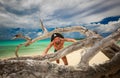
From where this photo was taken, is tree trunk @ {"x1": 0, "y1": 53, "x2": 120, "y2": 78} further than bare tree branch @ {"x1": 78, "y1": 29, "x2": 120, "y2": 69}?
No

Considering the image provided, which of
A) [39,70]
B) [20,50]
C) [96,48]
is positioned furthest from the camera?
[20,50]

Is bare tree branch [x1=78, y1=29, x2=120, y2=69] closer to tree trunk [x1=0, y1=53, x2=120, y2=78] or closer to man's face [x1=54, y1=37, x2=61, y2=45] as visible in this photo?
tree trunk [x1=0, y1=53, x2=120, y2=78]

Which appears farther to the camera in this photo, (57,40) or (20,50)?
(20,50)

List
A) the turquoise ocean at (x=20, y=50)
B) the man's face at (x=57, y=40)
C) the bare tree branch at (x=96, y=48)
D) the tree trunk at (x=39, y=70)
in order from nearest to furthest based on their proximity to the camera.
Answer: the tree trunk at (x=39, y=70), the bare tree branch at (x=96, y=48), the man's face at (x=57, y=40), the turquoise ocean at (x=20, y=50)

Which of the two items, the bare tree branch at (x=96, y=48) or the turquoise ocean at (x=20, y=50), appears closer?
the bare tree branch at (x=96, y=48)

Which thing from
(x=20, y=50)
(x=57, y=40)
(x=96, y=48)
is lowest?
(x=20, y=50)

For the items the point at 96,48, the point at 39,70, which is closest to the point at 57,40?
the point at 96,48

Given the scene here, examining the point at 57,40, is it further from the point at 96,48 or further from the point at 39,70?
the point at 39,70

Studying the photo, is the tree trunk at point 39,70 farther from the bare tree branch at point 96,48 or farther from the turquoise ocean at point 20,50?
the turquoise ocean at point 20,50

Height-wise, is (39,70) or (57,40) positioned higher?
(39,70)

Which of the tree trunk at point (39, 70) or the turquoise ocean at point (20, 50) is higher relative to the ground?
the tree trunk at point (39, 70)

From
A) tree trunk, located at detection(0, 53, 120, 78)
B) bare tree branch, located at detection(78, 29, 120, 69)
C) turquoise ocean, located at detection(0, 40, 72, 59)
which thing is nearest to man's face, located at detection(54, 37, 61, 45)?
turquoise ocean, located at detection(0, 40, 72, 59)

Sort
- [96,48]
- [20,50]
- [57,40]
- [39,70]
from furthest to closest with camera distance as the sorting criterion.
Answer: [20,50] → [57,40] → [96,48] → [39,70]

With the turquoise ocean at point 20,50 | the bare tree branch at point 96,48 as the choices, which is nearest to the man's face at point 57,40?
the turquoise ocean at point 20,50
